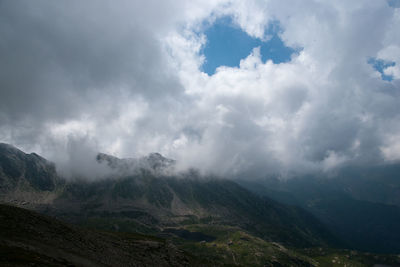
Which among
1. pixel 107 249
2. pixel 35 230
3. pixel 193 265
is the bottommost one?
pixel 193 265

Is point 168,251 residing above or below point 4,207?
below

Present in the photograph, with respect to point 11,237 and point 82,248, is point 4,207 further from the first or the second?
point 82,248

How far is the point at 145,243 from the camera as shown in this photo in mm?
125750

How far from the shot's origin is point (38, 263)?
55.0m

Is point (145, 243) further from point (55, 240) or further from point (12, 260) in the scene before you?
point (12, 260)

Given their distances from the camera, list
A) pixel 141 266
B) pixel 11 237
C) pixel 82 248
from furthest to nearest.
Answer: pixel 141 266 < pixel 82 248 < pixel 11 237

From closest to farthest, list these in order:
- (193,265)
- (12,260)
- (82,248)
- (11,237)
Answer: (12,260) < (11,237) < (82,248) < (193,265)

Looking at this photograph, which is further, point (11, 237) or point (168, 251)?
point (168, 251)

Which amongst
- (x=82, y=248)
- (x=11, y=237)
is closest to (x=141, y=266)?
(x=82, y=248)

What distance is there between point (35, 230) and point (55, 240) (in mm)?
7186

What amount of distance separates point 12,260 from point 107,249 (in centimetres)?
4526

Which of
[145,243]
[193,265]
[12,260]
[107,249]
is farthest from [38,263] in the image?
[193,265]

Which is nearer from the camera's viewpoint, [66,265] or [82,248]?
[66,265]

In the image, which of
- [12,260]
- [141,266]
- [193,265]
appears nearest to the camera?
[12,260]
